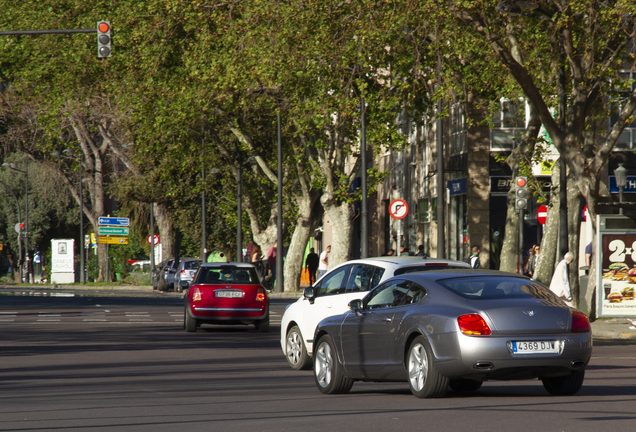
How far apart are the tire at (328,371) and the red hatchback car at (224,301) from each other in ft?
33.3

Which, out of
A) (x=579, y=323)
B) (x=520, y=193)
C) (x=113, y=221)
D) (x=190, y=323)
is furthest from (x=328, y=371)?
(x=113, y=221)

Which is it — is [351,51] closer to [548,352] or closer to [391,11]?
[391,11]

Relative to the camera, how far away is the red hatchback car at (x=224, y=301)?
22.2 m

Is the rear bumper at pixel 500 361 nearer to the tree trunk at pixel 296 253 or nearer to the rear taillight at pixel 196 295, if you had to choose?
the rear taillight at pixel 196 295

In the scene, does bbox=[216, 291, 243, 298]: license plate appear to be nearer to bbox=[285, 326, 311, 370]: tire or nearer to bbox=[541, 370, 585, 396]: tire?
bbox=[285, 326, 311, 370]: tire

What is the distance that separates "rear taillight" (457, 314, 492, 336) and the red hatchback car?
12.3m

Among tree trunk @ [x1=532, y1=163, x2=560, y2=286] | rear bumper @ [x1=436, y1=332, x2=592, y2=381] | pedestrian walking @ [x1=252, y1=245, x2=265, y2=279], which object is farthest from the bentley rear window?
pedestrian walking @ [x1=252, y1=245, x2=265, y2=279]

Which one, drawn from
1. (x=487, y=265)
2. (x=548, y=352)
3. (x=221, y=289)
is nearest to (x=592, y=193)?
(x=221, y=289)

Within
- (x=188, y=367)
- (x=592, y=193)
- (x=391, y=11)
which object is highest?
(x=391, y=11)

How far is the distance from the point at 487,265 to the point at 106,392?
1217 inches

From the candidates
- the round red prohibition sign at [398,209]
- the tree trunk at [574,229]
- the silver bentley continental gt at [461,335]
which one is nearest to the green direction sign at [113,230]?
the round red prohibition sign at [398,209]

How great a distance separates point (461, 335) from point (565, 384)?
1.45 metres

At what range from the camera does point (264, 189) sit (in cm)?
4741

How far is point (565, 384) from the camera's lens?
10953 mm
